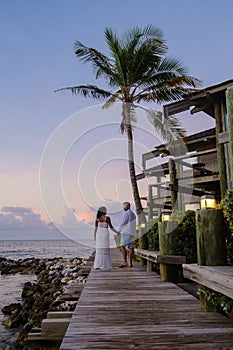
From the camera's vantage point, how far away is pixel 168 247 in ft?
23.5

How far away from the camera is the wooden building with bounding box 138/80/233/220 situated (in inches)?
526

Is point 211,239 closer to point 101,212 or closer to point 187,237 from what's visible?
point 187,237

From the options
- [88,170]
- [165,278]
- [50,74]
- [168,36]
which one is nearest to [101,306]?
[165,278]

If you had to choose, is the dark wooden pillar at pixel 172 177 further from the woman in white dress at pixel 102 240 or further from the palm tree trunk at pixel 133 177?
the woman in white dress at pixel 102 240

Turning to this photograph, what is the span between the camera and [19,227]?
5109cm

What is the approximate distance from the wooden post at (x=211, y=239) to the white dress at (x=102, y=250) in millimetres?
5799

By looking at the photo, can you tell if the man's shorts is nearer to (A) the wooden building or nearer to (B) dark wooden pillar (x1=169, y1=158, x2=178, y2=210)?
(A) the wooden building

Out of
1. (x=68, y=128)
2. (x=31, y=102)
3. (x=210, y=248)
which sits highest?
(x=31, y=102)

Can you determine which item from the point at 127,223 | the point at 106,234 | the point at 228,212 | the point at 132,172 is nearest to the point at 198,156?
the point at 132,172

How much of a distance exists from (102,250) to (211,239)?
5.97 meters

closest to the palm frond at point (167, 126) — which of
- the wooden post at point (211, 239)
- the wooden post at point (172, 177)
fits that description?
the wooden post at point (172, 177)

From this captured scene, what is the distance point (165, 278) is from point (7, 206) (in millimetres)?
41152

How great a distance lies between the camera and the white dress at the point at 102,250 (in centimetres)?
1012

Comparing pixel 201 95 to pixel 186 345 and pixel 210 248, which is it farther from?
pixel 186 345
